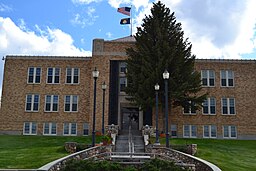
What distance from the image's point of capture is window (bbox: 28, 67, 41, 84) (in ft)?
115

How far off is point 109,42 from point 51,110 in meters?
10.4

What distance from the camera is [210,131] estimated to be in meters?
34.1

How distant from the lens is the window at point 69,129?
34.1 m

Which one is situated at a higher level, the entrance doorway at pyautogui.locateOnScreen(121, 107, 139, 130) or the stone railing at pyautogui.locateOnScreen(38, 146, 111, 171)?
the entrance doorway at pyautogui.locateOnScreen(121, 107, 139, 130)

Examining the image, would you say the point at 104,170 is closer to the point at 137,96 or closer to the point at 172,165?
the point at 172,165

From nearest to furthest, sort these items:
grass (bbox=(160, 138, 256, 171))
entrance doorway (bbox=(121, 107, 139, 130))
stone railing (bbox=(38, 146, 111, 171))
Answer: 1. stone railing (bbox=(38, 146, 111, 171))
2. grass (bbox=(160, 138, 256, 171))
3. entrance doorway (bbox=(121, 107, 139, 130))

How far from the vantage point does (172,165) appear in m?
10.7

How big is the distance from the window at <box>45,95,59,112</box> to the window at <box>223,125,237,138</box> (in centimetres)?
1961

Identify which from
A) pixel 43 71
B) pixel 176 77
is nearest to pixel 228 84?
pixel 176 77

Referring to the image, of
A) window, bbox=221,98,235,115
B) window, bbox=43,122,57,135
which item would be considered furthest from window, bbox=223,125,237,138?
window, bbox=43,122,57,135

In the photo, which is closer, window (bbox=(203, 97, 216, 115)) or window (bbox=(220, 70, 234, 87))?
window (bbox=(203, 97, 216, 115))

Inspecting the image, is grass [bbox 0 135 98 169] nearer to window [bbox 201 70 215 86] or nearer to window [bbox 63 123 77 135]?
window [bbox 63 123 77 135]

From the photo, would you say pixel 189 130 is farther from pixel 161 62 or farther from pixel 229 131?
pixel 161 62

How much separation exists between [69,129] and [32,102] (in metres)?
5.41
